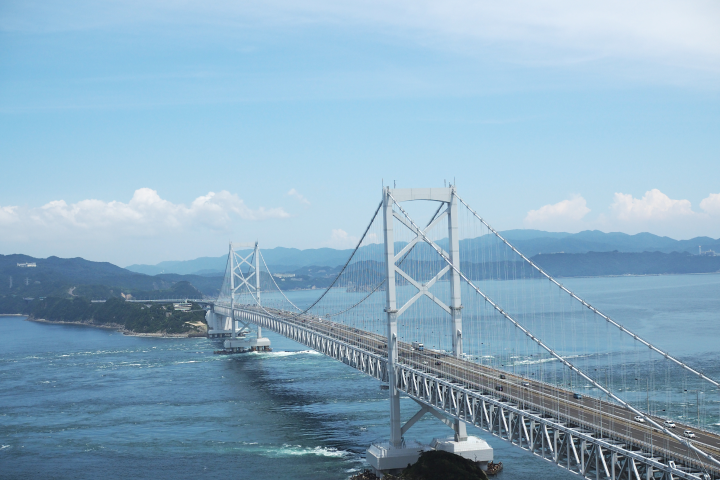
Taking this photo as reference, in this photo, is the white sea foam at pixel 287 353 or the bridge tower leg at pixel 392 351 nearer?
the bridge tower leg at pixel 392 351

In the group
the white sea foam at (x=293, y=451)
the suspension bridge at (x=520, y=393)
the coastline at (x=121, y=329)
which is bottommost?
the coastline at (x=121, y=329)

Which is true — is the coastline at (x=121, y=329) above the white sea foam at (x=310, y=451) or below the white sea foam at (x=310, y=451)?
below

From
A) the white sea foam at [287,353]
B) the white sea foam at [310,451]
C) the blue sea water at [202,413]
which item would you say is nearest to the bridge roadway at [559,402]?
the blue sea water at [202,413]

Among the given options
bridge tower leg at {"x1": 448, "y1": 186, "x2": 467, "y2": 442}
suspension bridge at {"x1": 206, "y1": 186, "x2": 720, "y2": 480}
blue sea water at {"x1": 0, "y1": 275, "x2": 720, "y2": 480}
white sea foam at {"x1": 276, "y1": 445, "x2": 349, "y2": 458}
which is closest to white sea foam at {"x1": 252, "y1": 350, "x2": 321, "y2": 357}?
blue sea water at {"x1": 0, "y1": 275, "x2": 720, "y2": 480}

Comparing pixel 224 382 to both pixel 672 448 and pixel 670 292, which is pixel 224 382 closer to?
pixel 672 448

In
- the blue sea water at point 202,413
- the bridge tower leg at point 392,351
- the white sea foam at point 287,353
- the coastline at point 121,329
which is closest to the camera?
the bridge tower leg at point 392,351

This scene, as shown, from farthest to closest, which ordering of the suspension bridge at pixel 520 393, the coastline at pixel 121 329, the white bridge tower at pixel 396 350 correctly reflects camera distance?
the coastline at pixel 121 329 → the white bridge tower at pixel 396 350 → the suspension bridge at pixel 520 393

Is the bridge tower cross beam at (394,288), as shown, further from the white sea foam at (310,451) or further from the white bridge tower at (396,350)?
the white sea foam at (310,451)
